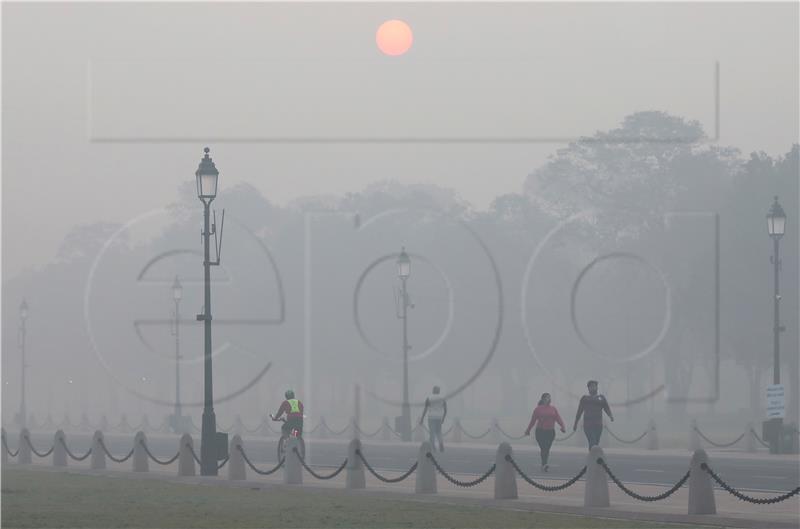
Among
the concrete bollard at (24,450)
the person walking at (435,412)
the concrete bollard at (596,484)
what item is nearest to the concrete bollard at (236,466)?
the person walking at (435,412)

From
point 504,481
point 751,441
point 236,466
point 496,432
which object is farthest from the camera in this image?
point 496,432

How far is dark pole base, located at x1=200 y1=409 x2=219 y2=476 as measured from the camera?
3503 cm

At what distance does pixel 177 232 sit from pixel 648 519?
320 feet

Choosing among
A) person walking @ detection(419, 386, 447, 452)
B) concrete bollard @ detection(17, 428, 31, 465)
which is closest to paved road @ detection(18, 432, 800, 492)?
person walking @ detection(419, 386, 447, 452)

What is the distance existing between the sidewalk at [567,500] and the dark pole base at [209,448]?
32 centimetres

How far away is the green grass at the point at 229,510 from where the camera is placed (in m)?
22.8

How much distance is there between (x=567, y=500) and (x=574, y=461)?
52.6 ft

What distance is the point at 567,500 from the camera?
1057 inches

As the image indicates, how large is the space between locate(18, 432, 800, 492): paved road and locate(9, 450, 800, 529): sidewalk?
2.37 meters

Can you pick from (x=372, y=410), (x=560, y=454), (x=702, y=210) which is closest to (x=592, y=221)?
(x=702, y=210)

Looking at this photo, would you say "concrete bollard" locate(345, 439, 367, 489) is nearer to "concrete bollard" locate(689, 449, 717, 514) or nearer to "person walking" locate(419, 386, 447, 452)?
"concrete bollard" locate(689, 449, 717, 514)

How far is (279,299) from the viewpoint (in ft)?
333

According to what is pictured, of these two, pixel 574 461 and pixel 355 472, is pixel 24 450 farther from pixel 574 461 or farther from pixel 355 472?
pixel 355 472

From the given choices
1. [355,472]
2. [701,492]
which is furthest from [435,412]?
[701,492]
